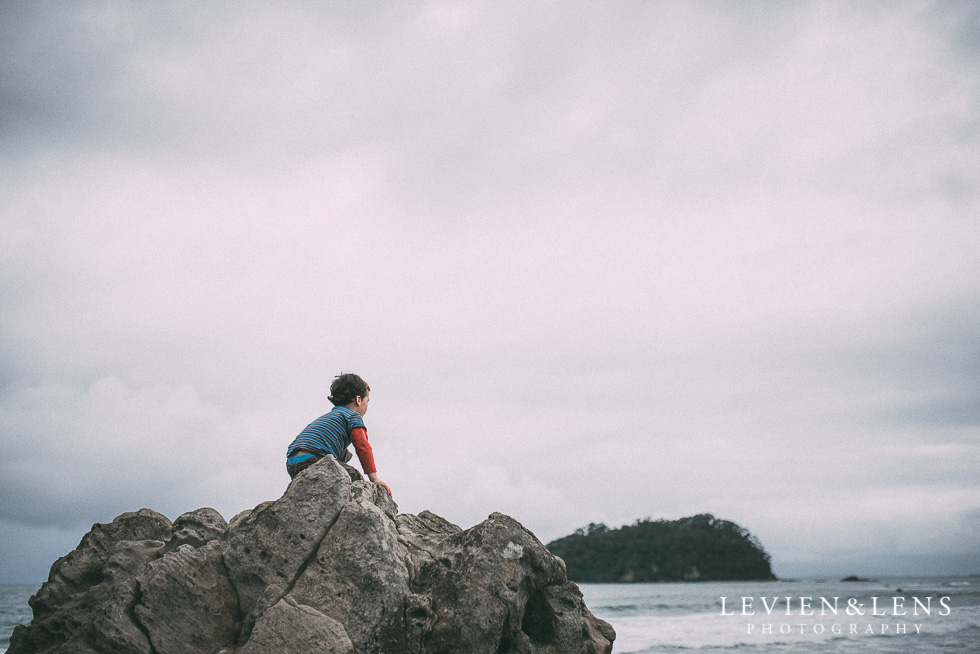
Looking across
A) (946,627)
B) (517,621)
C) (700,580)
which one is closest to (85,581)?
(517,621)

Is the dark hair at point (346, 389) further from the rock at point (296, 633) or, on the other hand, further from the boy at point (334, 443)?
the rock at point (296, 633)

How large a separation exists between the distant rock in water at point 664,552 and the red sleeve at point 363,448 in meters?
71.4

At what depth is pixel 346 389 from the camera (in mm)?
7594

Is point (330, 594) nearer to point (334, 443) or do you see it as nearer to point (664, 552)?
point (334, 443)

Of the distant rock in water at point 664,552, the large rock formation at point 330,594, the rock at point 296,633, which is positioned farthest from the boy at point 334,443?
the distant rock in water at point 664,552

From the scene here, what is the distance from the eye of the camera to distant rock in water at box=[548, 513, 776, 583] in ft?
259

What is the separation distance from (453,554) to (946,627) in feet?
86.4

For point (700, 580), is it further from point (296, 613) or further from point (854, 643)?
point (296, 613)

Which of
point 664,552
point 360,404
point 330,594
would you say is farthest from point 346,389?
point 664,552

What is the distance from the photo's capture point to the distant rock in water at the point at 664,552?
79.0 metres

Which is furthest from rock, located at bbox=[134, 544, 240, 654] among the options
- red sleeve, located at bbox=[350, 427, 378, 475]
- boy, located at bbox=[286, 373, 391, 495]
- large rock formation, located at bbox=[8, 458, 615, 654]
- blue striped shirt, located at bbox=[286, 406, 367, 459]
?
red sleeve, located at bbox=[350, 427, 378, 475]

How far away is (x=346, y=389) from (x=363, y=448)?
33.1 inches

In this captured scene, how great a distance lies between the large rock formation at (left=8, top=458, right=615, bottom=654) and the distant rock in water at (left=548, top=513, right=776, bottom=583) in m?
71.6

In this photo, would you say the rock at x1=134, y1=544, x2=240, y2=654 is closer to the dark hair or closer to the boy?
the boy
